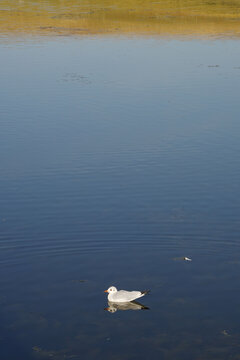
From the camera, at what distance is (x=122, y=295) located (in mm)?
11938

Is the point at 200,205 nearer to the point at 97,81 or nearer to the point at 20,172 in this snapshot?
the point at 20,172

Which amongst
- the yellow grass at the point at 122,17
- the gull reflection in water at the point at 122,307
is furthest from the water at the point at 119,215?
the yellow grass at the point at 122,17

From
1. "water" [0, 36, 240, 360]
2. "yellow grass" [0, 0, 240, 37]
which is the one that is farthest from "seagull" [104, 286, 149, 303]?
"yellow grass" [0, 0, 240, 37]

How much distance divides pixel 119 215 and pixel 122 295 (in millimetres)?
4158

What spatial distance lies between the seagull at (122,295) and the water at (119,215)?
1.04 ft

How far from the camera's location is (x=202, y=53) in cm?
3675

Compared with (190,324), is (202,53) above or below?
above

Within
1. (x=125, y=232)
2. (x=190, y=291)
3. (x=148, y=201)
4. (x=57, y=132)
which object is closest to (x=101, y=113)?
(x=57, y=132)

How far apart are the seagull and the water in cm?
32

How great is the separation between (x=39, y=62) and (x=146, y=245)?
22207mm

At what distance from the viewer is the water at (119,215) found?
1154 centimetres

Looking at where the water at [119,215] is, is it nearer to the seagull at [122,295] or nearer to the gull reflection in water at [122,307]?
the gull reflection in water at [122,307]

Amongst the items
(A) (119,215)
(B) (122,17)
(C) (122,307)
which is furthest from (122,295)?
(B) (122,17)

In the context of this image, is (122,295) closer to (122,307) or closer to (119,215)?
(122,307)
